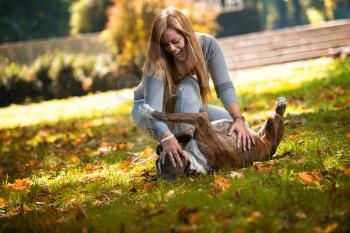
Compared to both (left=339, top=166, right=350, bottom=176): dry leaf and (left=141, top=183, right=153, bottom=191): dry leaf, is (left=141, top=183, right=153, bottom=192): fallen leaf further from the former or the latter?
(left=339, top=166, right=350, bottom=176): dry leaf

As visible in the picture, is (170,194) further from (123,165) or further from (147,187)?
(123,165)

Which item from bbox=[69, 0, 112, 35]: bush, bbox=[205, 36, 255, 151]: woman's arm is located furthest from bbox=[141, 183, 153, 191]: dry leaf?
bbox=[69, 0, 112, 35]: bush

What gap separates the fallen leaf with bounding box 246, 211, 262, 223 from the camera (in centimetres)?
249

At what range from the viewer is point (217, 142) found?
3605 millimetres

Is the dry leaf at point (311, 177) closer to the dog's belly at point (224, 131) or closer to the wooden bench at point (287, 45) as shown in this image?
the dog's belly at point (224, 131)

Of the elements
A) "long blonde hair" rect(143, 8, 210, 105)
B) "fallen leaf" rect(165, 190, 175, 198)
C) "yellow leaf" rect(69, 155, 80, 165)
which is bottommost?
"yellow leaf" rect(69, 155, 80, 165)

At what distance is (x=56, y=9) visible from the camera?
3781cm

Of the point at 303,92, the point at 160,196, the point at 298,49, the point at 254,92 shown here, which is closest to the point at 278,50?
the point at 298,49

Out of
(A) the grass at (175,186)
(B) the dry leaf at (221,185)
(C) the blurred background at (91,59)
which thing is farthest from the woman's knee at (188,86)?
(C) the blurred background at (91,59)

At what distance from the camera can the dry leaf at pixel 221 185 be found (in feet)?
10.0

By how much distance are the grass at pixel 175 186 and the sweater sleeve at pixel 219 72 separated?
0.61 meters

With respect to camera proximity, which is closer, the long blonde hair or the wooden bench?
the long blonde hair

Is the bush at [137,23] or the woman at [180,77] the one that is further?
the bush at [137,23]

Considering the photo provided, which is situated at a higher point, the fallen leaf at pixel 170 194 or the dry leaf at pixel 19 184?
the fallen leaf at pixel 170 194
